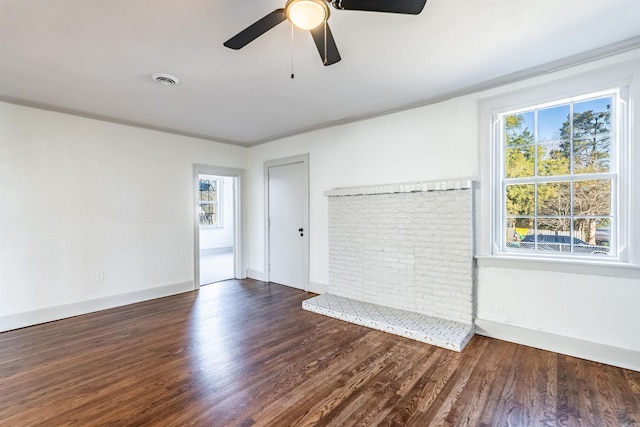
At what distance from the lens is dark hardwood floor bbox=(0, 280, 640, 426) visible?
6.36 ft

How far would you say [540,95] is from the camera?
285 cm

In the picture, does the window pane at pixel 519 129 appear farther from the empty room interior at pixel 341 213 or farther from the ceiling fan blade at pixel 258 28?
the ceiling fan blade at pixel 258 28

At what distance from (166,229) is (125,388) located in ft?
9.28

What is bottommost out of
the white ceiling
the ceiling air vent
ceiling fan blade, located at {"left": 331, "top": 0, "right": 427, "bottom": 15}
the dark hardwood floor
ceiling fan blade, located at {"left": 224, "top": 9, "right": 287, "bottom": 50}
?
the dark hardwood floor

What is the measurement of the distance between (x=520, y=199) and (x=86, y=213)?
5288 millimetres

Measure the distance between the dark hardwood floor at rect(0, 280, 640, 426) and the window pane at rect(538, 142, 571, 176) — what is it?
5.68 feet

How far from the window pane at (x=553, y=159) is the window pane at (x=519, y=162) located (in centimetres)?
8

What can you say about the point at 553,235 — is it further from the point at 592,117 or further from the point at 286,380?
Result: the point at 286,380

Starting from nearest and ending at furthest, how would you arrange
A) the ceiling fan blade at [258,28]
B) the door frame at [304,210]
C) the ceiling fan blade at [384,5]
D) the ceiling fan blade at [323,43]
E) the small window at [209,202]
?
the ceiling fan blade at [384,5], the ceiling fan blade at [258,28], the ceiling fan blade at [323,43], the door frame at [304,210], the small window at [209,202]

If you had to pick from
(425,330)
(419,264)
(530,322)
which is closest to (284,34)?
(419,264)

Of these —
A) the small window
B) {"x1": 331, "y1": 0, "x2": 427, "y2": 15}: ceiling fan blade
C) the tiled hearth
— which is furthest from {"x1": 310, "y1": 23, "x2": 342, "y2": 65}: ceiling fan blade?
the small window

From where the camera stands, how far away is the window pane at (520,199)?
9.98ft

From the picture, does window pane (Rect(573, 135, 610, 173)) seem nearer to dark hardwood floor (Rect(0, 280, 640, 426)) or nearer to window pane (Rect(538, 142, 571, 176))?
window pane (Rect(538, 142, 571, 176))

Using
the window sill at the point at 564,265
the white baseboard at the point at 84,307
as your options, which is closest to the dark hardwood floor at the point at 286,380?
the white baseboard at the point at 84,307
